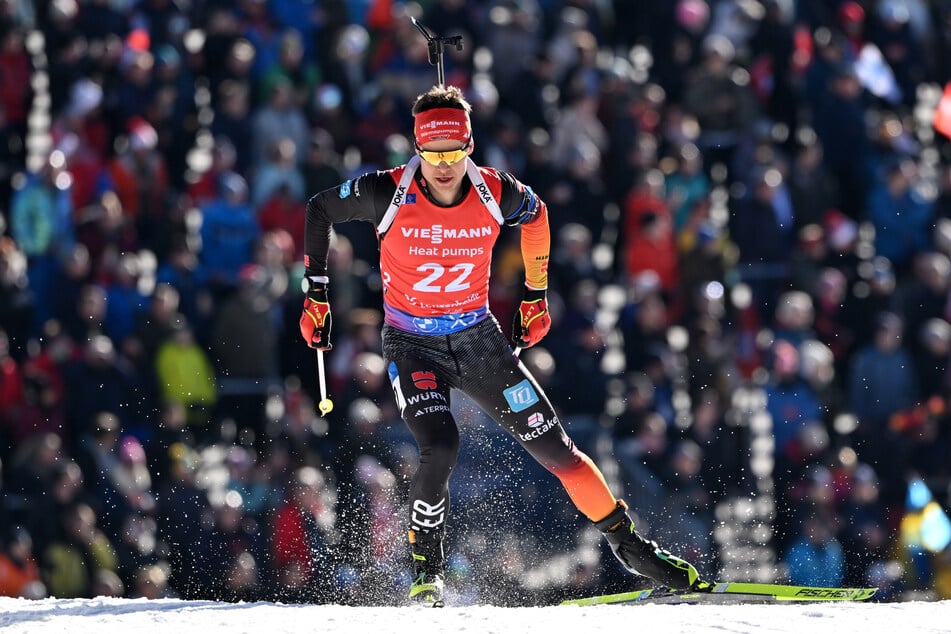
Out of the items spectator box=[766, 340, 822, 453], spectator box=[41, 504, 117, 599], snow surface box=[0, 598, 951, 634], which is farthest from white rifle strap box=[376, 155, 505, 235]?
spectator box=[766, 340, 822, 453]

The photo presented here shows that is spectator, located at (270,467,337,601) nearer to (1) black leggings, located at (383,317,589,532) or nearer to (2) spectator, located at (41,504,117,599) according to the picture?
(2) spectator, located at (41,504,117,599)

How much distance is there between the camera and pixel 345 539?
11.1 m

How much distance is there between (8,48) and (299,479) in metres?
4.86

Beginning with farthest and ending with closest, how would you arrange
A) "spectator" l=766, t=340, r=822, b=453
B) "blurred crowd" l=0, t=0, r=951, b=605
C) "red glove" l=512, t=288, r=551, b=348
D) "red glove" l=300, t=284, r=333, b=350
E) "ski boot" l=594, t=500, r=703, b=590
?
"spectator" l=766, t=340, r=822, b=453 → "blurred crowd" l=0, t=0, r=951, b=605 → "red glove" l=512, t=288, r=551, b=348 → "ski boot" l=594, t=500, r=703, b=590 → "red glove" l=300, t=284, r=333, b=350

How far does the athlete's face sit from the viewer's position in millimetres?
8391

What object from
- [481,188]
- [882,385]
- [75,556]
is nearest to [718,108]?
[882,385]

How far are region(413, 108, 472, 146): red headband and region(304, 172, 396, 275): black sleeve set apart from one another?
12.5 inches

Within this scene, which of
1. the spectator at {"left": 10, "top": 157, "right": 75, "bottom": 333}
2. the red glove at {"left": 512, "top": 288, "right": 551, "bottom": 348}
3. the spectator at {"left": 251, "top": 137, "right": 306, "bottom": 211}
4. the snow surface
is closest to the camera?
the snow surface

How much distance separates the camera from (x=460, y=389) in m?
8.84

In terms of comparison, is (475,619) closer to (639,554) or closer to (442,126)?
(639,554)

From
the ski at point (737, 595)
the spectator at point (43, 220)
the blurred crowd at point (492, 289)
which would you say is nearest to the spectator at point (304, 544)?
the blurred crowd at point (492, 289)

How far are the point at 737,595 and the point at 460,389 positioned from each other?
7.21ft

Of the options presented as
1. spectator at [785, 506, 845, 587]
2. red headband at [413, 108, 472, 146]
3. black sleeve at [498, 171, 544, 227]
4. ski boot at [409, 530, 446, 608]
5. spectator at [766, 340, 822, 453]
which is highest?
red headband at [413, 108, 472, 146]

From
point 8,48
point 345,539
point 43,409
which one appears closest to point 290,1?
point 8,48
